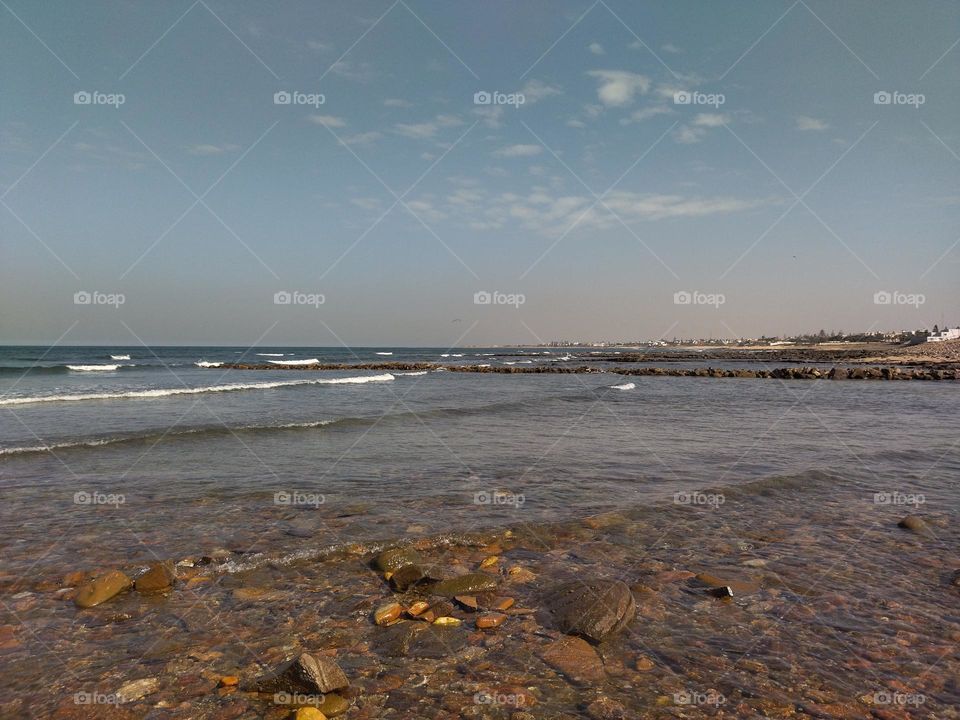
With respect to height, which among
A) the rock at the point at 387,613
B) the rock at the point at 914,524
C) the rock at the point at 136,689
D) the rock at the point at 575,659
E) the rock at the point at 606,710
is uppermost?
the rock at the point at 914,524

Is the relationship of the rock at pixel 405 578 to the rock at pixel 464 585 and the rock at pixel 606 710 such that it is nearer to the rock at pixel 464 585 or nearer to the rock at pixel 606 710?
the rock at pixel 464 585

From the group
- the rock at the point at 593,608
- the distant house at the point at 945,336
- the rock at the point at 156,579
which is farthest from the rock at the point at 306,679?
the distant house at the point at 945,336

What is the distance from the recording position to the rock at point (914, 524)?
316 inches

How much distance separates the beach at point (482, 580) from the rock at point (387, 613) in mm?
24

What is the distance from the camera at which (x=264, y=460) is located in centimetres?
1373

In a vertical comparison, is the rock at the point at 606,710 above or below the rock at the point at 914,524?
below

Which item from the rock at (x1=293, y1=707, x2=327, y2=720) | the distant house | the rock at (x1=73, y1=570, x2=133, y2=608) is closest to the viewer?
the rock at (x1=293, y1=707, x2=327, y2=720)

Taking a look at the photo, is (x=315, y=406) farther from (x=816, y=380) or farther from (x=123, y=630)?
(x=816, y=380)

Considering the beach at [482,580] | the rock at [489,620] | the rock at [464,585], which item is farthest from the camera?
the rock at [464,585]

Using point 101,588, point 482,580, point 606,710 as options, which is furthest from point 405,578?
point 101,588

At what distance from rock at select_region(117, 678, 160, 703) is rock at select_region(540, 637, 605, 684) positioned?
3385mm

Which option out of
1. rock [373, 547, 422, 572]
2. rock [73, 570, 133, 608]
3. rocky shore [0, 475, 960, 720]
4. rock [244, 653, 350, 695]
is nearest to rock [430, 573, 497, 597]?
rocky shore [0, 475, 960, 720]

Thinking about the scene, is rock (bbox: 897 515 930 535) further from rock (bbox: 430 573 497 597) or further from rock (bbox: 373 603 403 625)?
rock (bbox: 373 603 403 625)

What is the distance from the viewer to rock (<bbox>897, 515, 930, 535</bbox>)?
8031 mm
